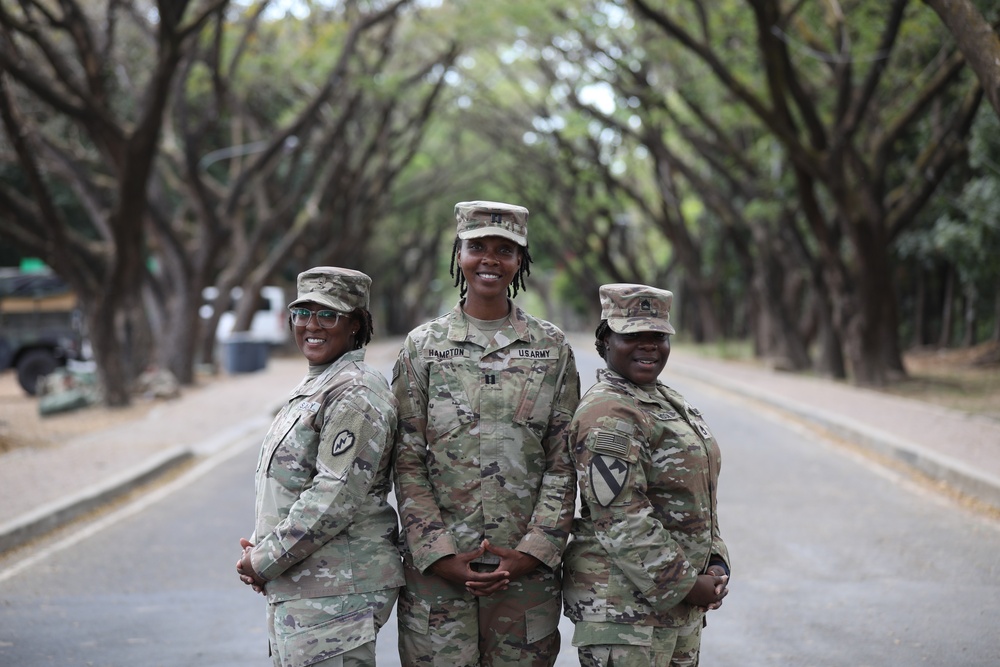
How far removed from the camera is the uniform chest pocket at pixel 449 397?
3.39 meters

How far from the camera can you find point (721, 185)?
32.2 meters

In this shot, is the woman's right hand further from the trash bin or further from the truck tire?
the trash bin

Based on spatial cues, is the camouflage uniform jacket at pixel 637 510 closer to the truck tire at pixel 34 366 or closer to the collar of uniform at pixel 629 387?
the collar of uniform at pixel 629 387

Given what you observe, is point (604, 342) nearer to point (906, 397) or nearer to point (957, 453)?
point (957, 453)

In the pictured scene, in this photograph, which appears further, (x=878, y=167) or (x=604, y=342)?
(x=878, y=167)

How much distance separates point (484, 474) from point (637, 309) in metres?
0.68

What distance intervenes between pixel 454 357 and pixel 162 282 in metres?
20.6

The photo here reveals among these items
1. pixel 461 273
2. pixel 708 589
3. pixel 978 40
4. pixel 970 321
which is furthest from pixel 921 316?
pixel 708 589

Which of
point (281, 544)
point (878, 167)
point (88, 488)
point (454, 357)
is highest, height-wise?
point (878, 167)

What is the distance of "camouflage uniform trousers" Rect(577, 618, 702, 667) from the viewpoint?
321 centimetres

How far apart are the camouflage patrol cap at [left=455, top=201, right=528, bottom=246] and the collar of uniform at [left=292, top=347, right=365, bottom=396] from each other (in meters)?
0.51

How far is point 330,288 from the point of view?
3377 millimetres

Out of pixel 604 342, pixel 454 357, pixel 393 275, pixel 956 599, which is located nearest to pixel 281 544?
pixel 454 357

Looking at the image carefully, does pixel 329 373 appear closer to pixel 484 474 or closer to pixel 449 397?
pixel 449 397
